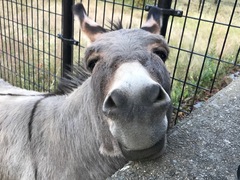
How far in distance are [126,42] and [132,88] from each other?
1.52ft

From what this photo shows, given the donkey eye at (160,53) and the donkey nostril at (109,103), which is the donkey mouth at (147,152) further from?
the donkey eye at (160,53)

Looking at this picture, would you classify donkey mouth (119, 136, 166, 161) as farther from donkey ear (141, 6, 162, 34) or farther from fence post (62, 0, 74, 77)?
fence post (62, 0, 74, 77)

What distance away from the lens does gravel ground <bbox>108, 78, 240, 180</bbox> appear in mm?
1223

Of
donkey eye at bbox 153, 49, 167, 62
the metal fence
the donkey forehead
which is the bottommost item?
the metal fence

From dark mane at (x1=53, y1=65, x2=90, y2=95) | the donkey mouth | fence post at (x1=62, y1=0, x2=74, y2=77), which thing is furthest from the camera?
fence post at (x1=62, y1=0, x2=74, y2=77)

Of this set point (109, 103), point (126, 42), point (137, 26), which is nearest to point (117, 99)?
point (109, 103)

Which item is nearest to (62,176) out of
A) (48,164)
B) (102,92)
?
(48,164)

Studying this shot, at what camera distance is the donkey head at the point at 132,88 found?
1.16 meters

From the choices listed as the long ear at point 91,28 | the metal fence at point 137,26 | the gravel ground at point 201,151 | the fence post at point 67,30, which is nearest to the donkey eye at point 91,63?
the long ear at point 91,28

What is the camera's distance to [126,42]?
1527 mm

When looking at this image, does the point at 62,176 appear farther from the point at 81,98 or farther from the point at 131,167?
the point at 131,167

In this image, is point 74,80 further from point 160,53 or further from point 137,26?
point 137,26

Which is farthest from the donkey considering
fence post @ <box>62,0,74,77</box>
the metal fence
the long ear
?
fence post @ <box>62,0,74,77</box>

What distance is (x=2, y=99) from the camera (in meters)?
2.65
